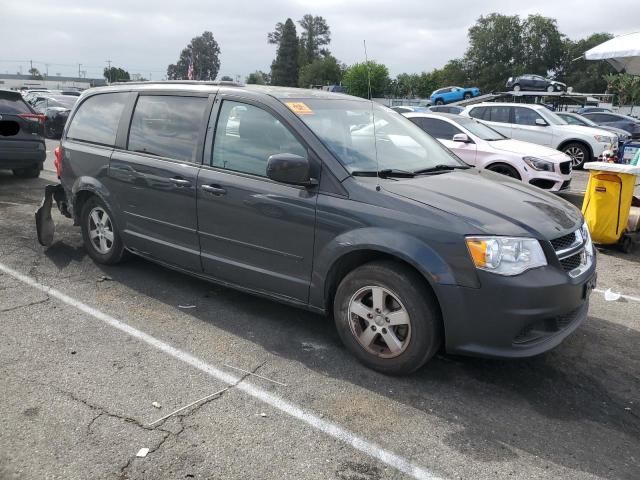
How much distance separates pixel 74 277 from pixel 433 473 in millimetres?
3861

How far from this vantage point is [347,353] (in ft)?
12.3

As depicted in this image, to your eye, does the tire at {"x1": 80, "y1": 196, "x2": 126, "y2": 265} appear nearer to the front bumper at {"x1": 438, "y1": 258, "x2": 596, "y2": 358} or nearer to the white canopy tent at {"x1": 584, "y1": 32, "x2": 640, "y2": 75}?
the front bumper at {"x1": 438, "y1": 258, "x2": 596, "y2": 358}

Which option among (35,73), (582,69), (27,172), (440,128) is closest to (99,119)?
(27,172)

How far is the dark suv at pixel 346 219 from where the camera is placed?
311cm

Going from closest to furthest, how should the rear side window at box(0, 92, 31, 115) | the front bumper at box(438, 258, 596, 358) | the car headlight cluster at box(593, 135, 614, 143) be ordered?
the front bumper at box(438, 258, 596, 358) → the rear side window at box(0, 92, 31, 115) → the car headlight cluster at box(593, 135, 614, 143)

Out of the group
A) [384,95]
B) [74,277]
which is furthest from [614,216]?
[384,95]

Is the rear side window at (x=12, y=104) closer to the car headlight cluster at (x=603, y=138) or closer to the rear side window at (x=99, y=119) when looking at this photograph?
the rear side window at (x=99, y=119)

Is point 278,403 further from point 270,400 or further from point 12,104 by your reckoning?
point 12,104

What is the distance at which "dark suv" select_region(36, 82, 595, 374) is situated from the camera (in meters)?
3.11

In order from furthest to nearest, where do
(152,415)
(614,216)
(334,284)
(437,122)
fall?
(437,122) < (614,216) < (334,284) < (152,415)

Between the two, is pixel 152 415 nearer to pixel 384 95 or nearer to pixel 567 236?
pixel 567 236

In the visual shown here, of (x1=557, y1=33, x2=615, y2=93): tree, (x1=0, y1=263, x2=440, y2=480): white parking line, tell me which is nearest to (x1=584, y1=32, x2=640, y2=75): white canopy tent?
(x1=0, y1=263, x2=440, y2=480): white parking line

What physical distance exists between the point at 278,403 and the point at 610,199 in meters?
5.29

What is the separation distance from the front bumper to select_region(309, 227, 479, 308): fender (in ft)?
0.28
